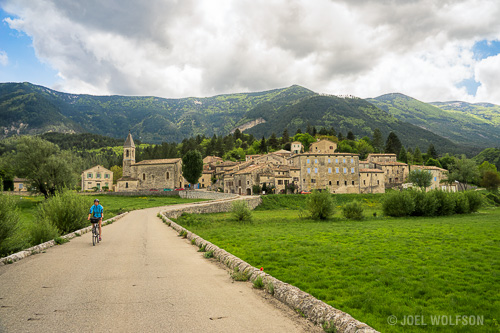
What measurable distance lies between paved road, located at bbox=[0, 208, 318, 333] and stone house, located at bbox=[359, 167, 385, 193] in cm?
7908

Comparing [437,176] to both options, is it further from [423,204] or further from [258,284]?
[258,284]

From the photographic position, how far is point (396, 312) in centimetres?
680

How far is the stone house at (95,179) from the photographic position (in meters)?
99.8

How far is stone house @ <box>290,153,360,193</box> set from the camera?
78875mm

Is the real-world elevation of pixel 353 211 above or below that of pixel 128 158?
below

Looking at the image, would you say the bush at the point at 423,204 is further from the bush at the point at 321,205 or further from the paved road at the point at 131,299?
the paved road at the point at 131,299

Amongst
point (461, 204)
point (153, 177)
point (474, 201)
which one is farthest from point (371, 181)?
point (153, 177)

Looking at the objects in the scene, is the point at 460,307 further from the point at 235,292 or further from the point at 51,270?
the point at 51,270

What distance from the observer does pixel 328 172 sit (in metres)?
80.8

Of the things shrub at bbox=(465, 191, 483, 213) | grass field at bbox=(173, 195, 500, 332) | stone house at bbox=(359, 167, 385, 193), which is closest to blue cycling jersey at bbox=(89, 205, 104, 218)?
grass field at bbox=(173, 195, 500, 332)

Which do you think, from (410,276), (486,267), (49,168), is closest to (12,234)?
(410,276)

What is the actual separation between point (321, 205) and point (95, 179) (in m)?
86.8

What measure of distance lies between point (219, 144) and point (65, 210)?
374 feet

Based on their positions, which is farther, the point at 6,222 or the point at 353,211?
the point at 353,211
